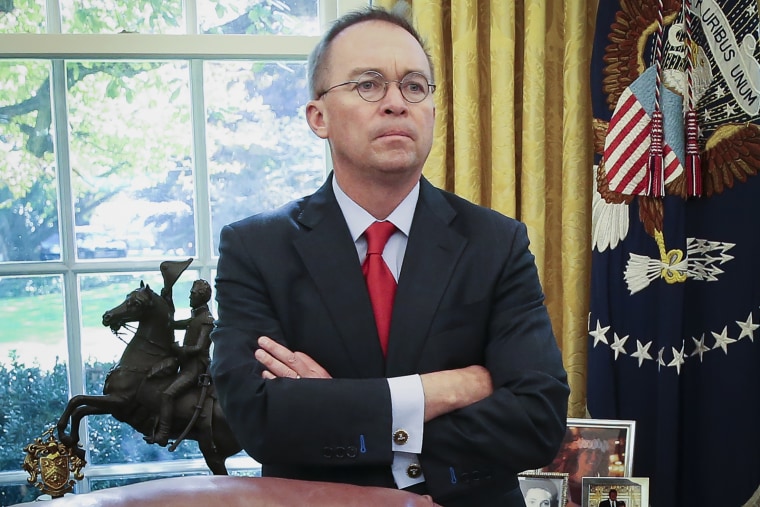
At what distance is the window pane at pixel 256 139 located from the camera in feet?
8.32

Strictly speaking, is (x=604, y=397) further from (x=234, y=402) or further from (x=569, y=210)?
(x=234, y=402)

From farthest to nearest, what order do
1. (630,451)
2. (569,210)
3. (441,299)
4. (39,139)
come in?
1. (39,139)
2. (569,210)
3. (630,451)
4. (441,299)

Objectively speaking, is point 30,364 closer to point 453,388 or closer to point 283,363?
point 283,363

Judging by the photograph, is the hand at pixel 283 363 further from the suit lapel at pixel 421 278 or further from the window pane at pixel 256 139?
the window pane at pixel 256 139

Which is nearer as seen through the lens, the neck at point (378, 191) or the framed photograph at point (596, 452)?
the neck at point (378, 191)

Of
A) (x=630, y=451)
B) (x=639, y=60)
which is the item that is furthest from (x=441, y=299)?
(x=639, y=60)

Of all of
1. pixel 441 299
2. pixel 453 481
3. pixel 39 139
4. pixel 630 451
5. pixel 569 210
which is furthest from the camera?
pixel 39 139

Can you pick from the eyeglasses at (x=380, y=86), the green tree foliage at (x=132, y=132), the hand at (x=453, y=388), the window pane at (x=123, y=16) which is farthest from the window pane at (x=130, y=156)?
the hand at (x=453, y=388)

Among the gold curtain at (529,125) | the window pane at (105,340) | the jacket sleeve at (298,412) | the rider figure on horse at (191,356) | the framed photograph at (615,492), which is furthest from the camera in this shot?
the window pane at (105,340)

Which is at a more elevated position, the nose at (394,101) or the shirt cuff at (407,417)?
the nose at (394,101)

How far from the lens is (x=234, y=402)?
1265mm

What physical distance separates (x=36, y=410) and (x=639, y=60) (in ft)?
7.45

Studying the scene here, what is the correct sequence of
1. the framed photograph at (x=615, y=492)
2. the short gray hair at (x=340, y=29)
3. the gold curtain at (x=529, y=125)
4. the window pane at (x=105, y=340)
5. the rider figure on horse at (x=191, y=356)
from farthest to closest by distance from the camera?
the window pane at (x=105, y=340)
the gold curtain at (x=529, y=125)
the rider figure on horse at (x=191, y=356)
the framed photograph at (x=615, y=492)
the short gray hair at (x=340, y=29)

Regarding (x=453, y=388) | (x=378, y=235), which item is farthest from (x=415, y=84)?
(x=453, y=388)
